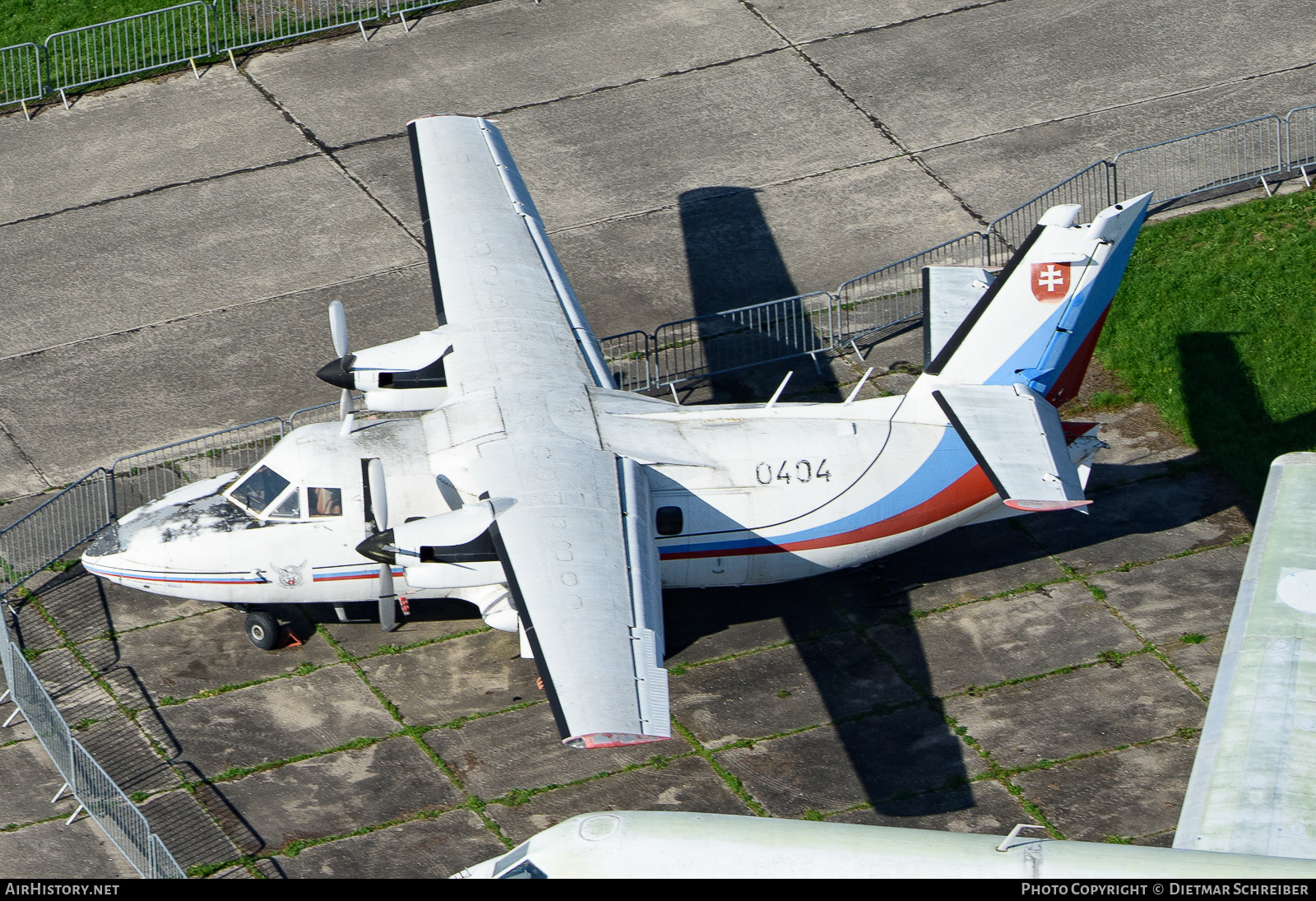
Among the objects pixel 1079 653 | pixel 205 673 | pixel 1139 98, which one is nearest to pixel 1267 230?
pixel 1139 98

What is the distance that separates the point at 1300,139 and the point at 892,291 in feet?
40.3

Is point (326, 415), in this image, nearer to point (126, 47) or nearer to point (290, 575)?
point (290, 575)

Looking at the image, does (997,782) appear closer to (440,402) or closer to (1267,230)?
(440,402)

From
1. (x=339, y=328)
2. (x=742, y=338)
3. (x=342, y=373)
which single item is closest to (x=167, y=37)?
(x=742, y=338)

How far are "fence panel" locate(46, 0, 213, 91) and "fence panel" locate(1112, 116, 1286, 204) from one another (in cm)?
2558

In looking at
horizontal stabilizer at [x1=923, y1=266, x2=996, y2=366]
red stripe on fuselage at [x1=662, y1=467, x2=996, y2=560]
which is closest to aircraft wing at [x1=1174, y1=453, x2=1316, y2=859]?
red stripe on fuselage at [x1=662, y1=467, x2=996, y2=560]

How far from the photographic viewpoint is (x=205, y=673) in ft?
86.2

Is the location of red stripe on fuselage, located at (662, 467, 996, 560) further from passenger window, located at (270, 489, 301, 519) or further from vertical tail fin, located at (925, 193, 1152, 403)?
passenger window, located at (270, 489, 301, 519)

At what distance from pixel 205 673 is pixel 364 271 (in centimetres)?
1273

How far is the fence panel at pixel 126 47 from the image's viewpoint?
143ft

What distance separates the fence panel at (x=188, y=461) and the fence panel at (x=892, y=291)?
12612 mm

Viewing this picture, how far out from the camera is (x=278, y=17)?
45.2m

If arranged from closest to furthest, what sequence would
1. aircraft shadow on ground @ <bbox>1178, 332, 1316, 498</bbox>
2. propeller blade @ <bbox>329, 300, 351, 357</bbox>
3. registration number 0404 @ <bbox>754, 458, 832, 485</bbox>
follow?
registration number 0404 @ <bbox>754, 458, 832, 485</bbox>, propeller blade @ <bbox>329, 300, 351, 357</bbox>, aircraft shadow on ground @ <bbox>1178, 332, 1316, 498</bbox>

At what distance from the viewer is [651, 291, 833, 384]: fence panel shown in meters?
33.8
